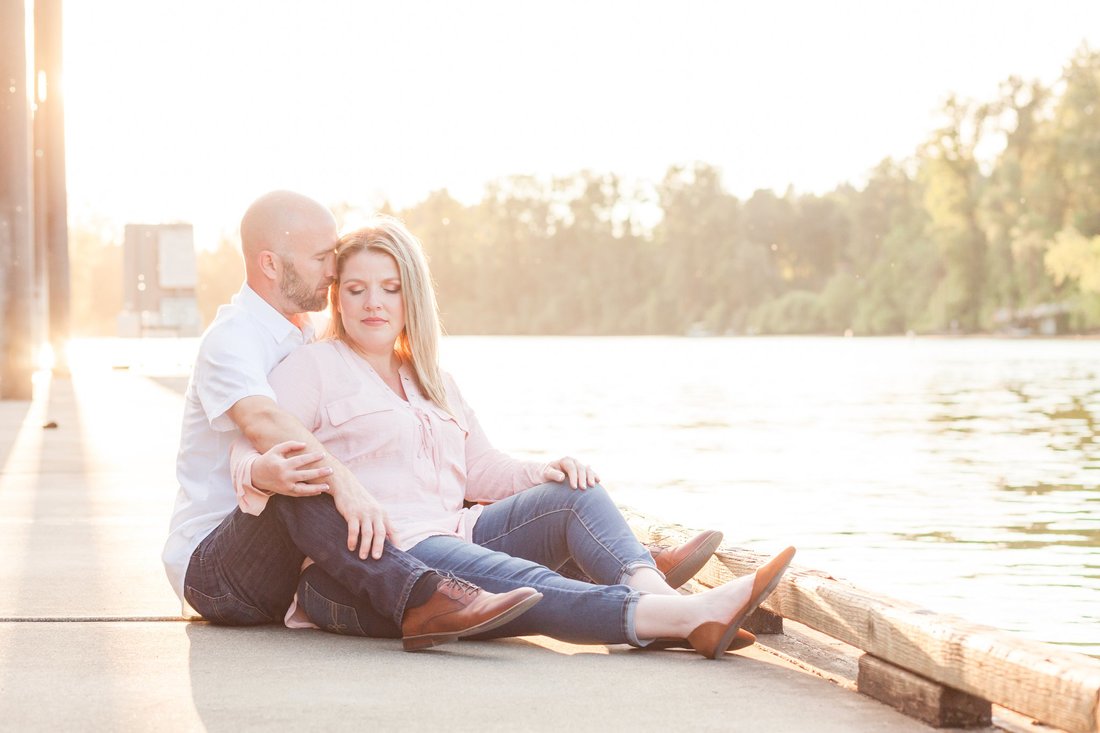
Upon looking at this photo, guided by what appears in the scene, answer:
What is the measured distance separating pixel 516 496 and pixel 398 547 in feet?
1.72

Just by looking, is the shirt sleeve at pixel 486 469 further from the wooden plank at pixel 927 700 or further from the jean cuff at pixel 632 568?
the wooden plank at pixel 927 700

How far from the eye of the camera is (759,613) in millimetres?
4672

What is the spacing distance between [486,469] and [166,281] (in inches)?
886

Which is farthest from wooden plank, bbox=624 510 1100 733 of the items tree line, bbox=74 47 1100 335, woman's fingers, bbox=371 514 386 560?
tree line, bbox=74 47 1100 335

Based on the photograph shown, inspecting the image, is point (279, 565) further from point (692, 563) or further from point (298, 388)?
point (692, 563)

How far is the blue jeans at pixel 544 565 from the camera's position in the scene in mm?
4223

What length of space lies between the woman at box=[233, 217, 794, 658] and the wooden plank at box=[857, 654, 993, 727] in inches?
20.4

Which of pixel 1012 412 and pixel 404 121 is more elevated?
pixel 404 121

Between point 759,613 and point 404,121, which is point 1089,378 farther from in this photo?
point 404,121

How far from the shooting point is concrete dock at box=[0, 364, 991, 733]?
140 inches

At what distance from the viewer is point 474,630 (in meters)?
4.14

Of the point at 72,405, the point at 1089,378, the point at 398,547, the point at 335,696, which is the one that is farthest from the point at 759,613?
the point at 1089,378

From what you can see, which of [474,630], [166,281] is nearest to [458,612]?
[474,630]

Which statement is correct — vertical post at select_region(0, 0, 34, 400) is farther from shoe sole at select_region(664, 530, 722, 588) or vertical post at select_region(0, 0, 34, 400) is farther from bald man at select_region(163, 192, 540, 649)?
shoe sole at select_region(664, 530, 722, 588)
